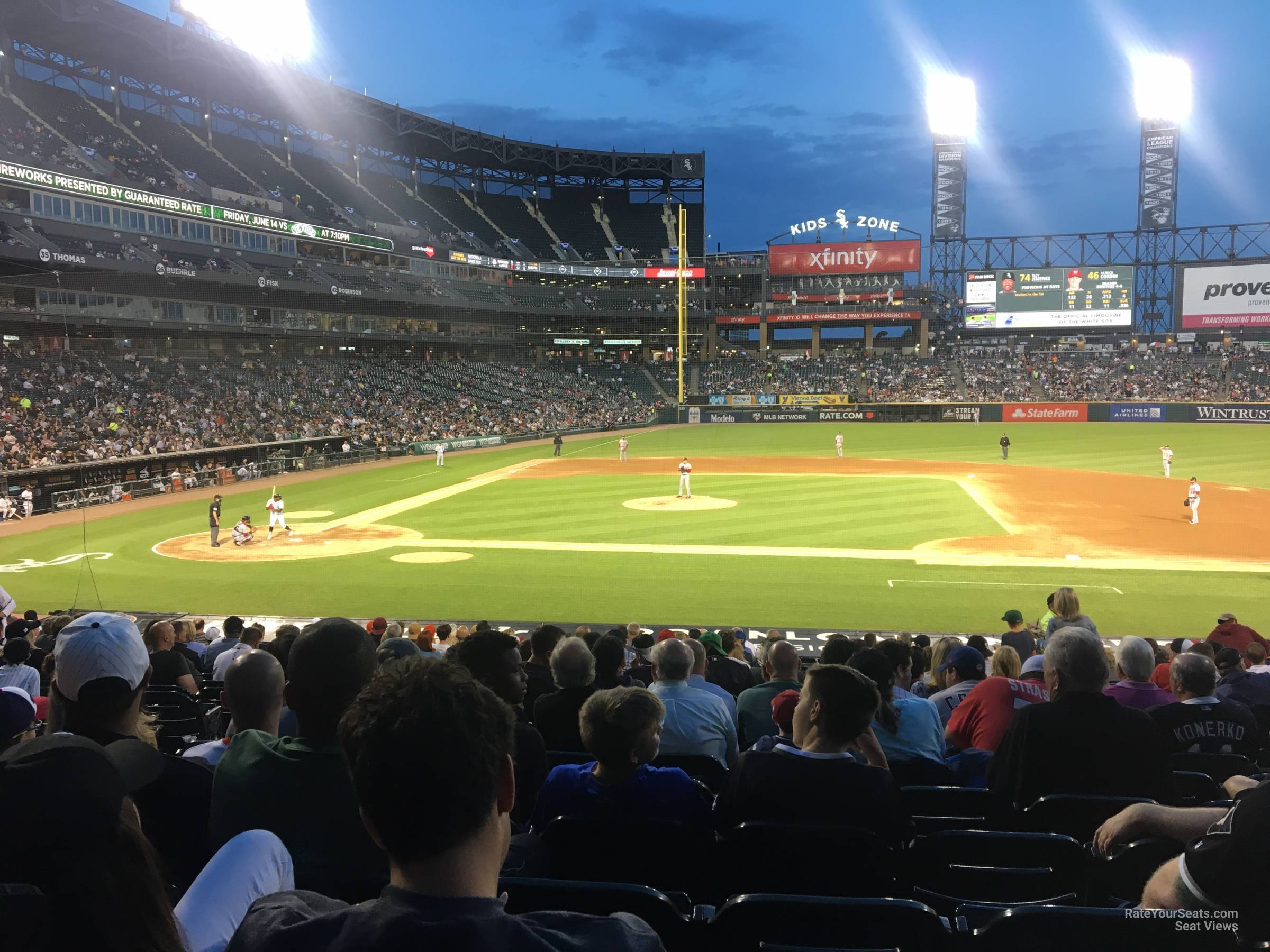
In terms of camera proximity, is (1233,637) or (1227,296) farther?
(1227,296)

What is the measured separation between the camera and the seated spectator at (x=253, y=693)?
4.50 meters

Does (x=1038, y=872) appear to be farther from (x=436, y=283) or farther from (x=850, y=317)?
(x=850, y=317)

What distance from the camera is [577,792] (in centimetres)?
439

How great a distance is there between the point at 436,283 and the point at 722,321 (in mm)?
34886

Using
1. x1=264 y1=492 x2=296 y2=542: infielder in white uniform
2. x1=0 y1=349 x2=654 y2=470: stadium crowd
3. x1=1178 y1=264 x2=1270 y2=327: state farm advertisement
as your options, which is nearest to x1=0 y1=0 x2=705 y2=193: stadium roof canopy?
x1=0 y1=349 x2=654 y2=470: stadium crowd

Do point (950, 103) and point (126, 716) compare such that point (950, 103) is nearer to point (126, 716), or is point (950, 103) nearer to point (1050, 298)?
point (1050, 298)

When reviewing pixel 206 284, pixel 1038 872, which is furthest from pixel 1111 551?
pixel 206 284

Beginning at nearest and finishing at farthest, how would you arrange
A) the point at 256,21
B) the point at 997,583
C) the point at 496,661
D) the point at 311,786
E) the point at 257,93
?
the point at 311,786 < the point at 496,661 < the point at 997,583 < the point at 256,21 < the point at 257,93

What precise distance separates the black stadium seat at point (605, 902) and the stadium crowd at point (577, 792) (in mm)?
15

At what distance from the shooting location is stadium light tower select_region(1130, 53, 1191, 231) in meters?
78.8

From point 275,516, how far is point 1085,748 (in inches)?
1104

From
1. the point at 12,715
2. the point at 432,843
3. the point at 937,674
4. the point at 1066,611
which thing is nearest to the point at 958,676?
the point at 937,674

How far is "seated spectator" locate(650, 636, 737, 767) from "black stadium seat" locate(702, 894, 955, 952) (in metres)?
2.82

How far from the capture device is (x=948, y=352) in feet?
311
